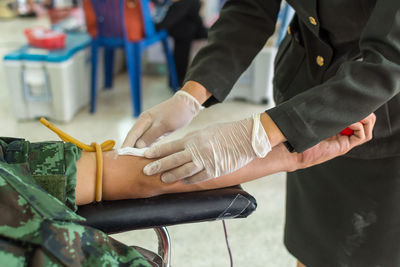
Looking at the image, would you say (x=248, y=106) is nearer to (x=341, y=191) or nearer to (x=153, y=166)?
(x=341, y=191)

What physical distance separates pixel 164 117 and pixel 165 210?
1.22 ft

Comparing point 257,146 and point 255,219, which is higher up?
point 257,146

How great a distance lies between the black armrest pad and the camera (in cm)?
83

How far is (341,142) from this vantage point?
930mm

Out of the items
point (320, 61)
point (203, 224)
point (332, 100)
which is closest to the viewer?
point (332, 100)

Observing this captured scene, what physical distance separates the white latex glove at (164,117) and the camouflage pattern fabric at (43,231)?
354 mm

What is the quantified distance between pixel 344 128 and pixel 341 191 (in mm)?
408

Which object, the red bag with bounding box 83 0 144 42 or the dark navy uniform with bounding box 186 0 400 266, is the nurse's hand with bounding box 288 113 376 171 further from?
the red bag with bounding box 83 0 144 42

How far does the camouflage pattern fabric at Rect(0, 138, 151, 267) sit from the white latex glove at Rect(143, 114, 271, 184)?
0.21 meters

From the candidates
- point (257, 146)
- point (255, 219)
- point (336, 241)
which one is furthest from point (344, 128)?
point (255, 219)

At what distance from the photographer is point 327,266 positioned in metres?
1.32

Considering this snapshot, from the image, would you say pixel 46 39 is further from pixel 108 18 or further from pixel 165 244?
pixel 165 244

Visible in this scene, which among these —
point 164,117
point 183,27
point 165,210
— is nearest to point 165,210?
point 165,210

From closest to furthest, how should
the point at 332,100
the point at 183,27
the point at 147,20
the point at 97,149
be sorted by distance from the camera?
the point at 332,100 → the point at 97,149 → the point at 147,20 → the point at 183,27
